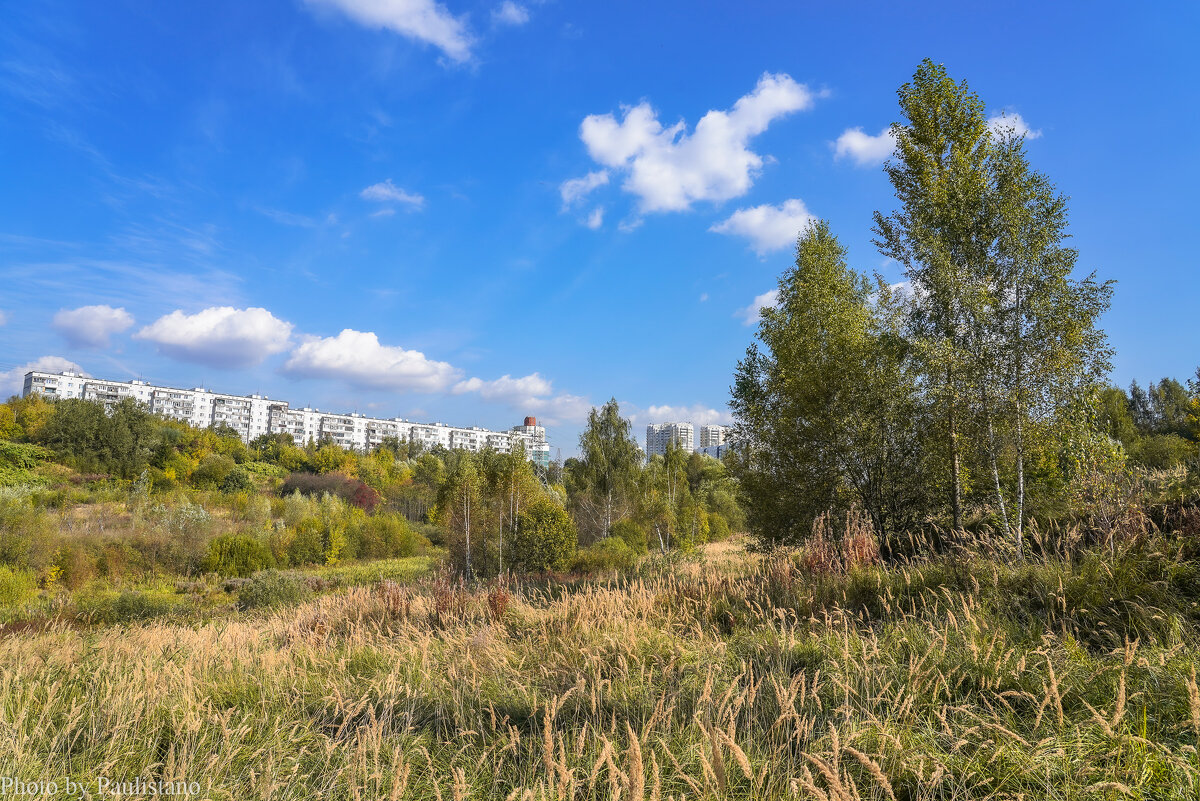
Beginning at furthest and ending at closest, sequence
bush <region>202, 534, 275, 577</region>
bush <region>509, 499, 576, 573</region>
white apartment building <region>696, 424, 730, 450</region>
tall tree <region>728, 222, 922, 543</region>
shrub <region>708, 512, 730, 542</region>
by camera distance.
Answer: white apartment building <region>696, 424, 730, 450</region>
shrub <region>708, 512, 730, 542</region>
bush <region>202, 534, 275, 577</region>
bush <region>509, 499, 576, 573</region>
tall tree <region>728, 222, 922, 543</region>

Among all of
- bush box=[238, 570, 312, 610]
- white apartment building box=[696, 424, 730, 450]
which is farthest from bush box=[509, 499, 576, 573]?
white apartment building box=[696, 424, 730, 450]

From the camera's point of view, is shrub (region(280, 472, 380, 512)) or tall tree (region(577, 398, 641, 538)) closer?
tall tree (region(577, 398, 641, 538))

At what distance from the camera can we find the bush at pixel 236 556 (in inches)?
976

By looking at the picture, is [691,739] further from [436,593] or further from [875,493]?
[875,493]

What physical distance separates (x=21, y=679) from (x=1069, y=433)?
13353mm

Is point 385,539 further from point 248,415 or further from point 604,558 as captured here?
point 248,415

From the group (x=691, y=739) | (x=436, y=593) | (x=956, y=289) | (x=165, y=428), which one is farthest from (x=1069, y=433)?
(x=165, y=428)

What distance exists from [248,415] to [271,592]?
10397 centimetres

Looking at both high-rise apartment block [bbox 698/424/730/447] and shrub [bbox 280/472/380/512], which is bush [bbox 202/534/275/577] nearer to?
shrub [bbox 280/472/380/512]

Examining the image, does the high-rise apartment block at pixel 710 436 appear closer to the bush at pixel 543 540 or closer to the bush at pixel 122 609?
the bush at pixel 543 540

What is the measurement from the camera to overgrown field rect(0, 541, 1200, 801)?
96.7 inches

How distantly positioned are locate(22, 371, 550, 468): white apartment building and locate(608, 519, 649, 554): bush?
203 feet

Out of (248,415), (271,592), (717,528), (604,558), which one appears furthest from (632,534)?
(248,415)

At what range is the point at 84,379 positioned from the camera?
322 ft
